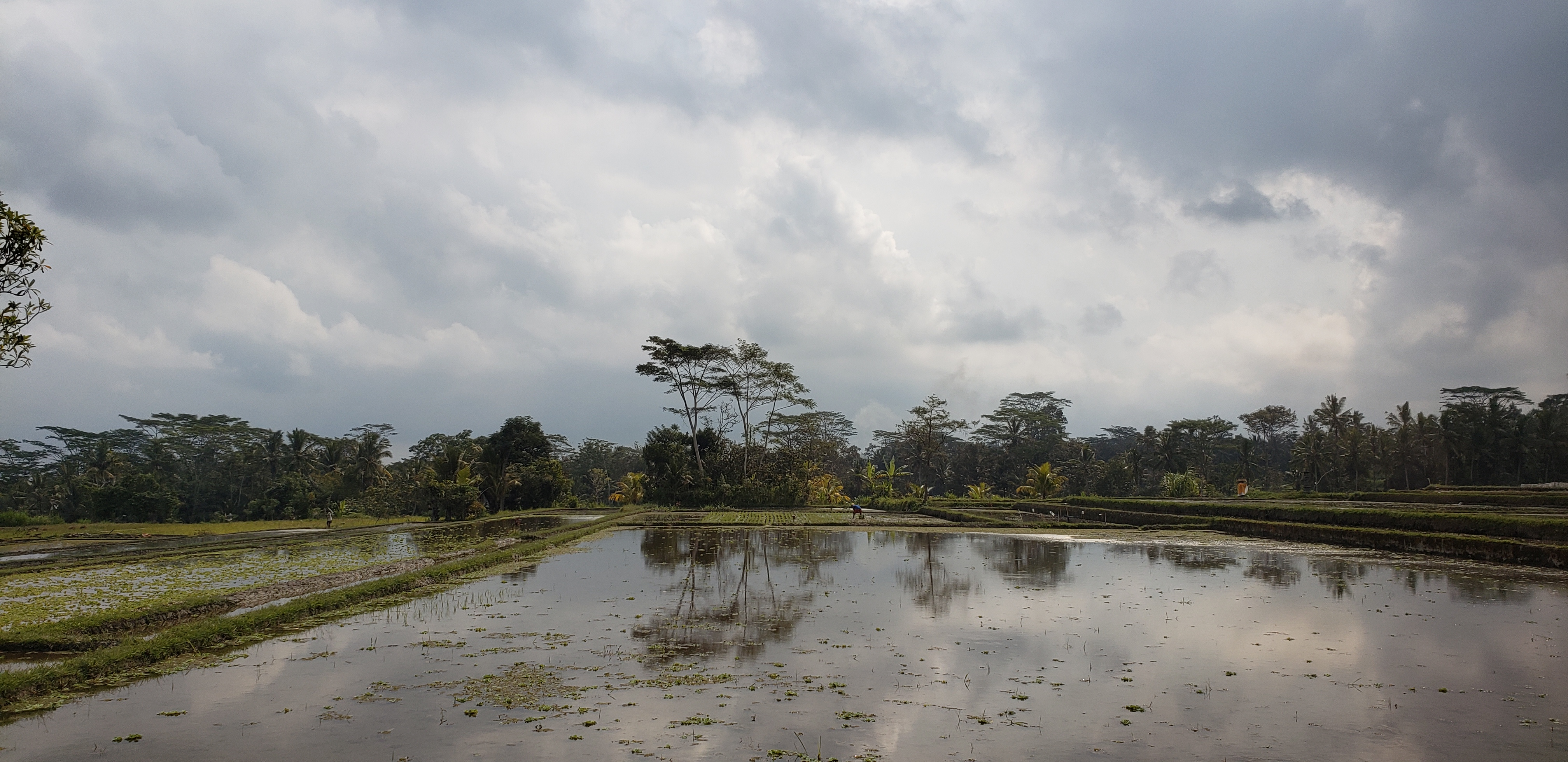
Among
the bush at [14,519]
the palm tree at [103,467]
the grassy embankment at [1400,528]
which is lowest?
the bush at [14,519]

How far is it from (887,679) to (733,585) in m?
6.89

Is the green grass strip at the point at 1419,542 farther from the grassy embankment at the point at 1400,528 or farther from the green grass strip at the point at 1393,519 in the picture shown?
the green grass strip at the point at 1393,519

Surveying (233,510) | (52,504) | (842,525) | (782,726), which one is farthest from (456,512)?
(782,726)

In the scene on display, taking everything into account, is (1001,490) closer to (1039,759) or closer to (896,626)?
(896,626)

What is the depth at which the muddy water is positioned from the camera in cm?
611

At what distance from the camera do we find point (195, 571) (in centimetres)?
1652

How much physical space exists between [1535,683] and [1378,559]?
11.9 metres

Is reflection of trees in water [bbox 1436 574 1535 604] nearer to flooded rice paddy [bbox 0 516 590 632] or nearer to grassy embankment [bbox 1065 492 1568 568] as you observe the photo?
grassy embankment [bbox 1065 492 1568 568]

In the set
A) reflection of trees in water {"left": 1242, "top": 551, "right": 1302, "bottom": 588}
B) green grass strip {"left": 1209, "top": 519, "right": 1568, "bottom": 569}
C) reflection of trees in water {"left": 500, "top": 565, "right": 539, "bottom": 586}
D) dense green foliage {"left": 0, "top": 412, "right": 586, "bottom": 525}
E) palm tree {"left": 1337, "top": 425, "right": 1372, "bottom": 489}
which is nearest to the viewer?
reflection of trees in water {"left": 1242, "top": 551, "right": 1302, "bottom": 588}

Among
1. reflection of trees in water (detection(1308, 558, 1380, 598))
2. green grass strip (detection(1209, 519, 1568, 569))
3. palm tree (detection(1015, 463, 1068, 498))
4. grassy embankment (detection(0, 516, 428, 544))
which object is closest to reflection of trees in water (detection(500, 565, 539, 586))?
reflection of trees in water (detection(1308, 558, 1380, 598))

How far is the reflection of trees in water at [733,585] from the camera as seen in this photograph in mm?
9891

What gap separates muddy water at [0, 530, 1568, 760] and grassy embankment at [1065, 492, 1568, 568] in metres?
3.08

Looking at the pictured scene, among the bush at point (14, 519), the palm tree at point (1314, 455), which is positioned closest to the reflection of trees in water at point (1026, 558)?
the palm tree at point (1314, 455)

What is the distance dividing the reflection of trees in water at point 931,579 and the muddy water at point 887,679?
6.3 inches
